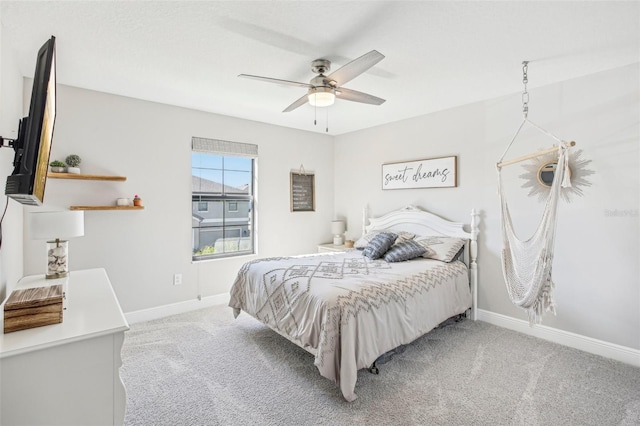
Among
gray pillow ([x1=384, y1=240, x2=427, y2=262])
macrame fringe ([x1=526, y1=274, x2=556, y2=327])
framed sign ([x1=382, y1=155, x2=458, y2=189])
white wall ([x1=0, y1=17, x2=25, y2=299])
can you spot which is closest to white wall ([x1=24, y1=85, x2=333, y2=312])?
white wall ([x1=0, y1=17, x2=25, y2=299])

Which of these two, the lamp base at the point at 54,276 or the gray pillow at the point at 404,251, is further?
the gray pillow at the point at 404,251

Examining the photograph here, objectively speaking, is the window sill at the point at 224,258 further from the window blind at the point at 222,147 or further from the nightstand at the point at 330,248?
the window blind at the point at 222,147

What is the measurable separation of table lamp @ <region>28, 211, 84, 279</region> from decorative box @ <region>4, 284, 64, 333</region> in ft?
2.56

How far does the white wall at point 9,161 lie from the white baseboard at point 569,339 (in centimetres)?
411

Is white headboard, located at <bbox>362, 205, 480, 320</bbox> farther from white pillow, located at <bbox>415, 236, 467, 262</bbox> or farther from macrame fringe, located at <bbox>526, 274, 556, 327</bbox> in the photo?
macrame fringe, located at <bbox>526, 274, 556, 327</bbox>

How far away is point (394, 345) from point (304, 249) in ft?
8.76

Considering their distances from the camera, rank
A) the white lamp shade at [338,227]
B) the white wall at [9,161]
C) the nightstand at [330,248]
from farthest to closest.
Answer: the white lamp shade at [338,227] < the nightstand at [330,248] < the white wall at [9,161]

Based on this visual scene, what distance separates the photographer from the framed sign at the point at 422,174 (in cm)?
374

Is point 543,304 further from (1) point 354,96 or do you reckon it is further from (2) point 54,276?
(2) point 54,276

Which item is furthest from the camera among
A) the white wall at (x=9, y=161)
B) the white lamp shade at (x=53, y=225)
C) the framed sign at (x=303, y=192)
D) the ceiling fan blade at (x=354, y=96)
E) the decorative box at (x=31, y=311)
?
the framed sign at (x=303, y=192)

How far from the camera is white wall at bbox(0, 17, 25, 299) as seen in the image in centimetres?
186

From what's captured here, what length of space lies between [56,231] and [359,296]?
2.07 meters

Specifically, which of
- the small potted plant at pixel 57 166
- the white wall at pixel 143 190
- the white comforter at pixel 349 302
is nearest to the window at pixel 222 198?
the white wall at pixel 143 190

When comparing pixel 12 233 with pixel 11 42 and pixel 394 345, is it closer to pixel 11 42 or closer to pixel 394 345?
pixel 11 42
